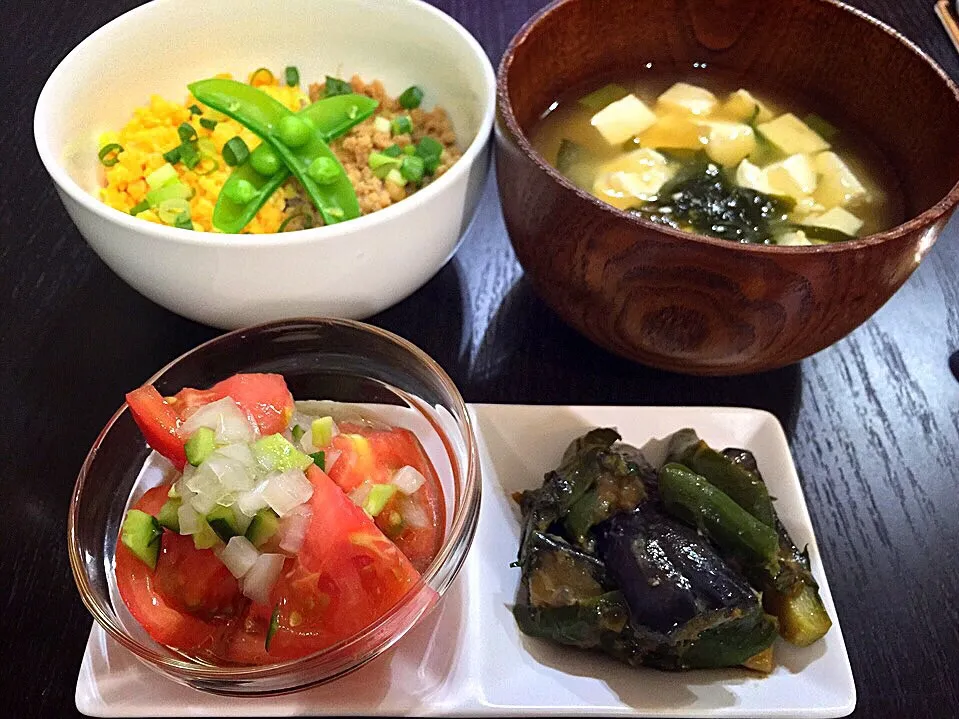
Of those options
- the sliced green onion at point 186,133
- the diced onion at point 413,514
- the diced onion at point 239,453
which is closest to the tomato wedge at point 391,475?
the diced onion at point 413,514

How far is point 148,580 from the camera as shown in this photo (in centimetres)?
91

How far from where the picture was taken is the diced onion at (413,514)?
98 cm

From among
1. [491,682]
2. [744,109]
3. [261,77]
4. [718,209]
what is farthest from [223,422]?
[744,109]

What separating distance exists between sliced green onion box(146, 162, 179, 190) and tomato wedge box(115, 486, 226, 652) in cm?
63

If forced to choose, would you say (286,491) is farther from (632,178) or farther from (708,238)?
(632,178)

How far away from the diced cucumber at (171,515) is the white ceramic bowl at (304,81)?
0.32 meters

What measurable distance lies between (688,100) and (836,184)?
279mm

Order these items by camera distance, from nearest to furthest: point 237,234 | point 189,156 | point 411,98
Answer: point 237,234 → point 189,156 → point 411,98

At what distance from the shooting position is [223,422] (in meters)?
0.94

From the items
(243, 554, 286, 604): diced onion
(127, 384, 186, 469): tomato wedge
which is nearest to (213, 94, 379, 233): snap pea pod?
(127, 384, 186, 469): tomato wedge

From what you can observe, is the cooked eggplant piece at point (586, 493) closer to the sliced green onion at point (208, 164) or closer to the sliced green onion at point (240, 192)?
the sliced green onion at point (240, 192)

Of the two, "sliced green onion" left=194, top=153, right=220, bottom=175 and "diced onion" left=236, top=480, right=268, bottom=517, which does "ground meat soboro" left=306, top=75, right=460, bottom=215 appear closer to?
"sliced green onion" left=194, top=153, right=220, bottom=175

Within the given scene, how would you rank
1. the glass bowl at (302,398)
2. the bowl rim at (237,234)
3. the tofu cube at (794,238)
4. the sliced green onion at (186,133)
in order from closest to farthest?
the glass bowl at (302,398) < the bowl rim at (237,234) < the tofu cube at (794,238) < the sliced green onion at (186,133)

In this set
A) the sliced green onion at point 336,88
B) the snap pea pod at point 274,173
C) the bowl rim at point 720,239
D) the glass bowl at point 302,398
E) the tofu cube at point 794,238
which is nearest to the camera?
the glass bowl at point 302,398
